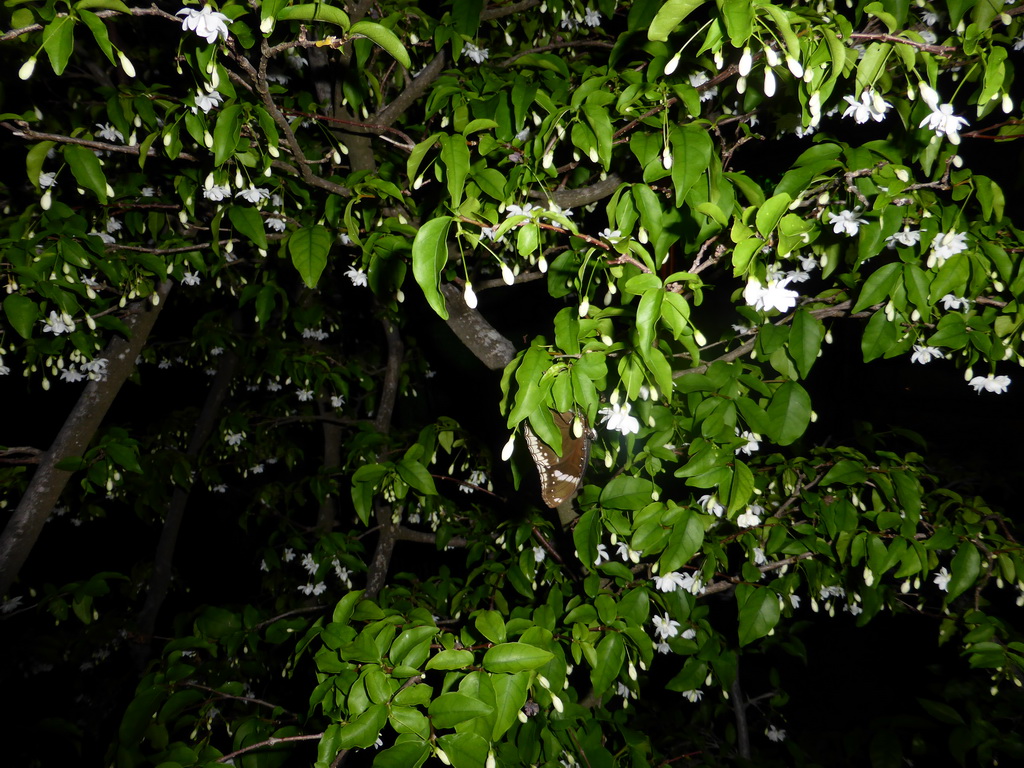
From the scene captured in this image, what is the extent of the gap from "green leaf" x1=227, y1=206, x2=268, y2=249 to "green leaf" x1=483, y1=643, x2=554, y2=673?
1.16m

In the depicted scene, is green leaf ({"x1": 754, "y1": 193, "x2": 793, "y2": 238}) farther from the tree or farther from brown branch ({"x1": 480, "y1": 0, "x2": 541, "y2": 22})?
brown branch ({"x1": 480, "y1": 0, "x2": 541, "y2": 22})

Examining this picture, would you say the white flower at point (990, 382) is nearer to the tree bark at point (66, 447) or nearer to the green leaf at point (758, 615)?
the green leaf at point (758, 615)

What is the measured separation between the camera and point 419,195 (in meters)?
2.10

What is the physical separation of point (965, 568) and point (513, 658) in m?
1.38

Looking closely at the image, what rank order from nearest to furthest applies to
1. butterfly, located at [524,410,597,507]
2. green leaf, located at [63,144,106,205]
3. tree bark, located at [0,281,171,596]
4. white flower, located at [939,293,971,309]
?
butterfly, located at [524,410,597,507]
green leaf, located at [63,144,106,205]
white flower, located at [939,293,971,309]
tree bark, located at [0,281,171,596]

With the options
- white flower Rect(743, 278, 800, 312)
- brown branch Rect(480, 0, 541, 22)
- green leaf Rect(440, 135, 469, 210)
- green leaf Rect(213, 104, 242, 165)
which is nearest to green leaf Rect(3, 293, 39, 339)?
green leaf Rect(213, 104, 242, 165)

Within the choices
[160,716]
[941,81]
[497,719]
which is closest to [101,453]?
[160,716]

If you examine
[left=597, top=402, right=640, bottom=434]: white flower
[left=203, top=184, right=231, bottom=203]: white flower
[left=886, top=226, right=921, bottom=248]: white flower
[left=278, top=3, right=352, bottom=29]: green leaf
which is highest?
[left=278, top=3, right=352, bottom=29]: green leaf

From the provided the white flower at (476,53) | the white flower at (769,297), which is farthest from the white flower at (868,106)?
the white flower at (476,53)

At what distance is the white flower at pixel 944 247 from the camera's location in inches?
57.2

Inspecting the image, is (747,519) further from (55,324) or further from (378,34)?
(55,324)

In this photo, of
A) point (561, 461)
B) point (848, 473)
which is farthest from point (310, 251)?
point (848, 473)

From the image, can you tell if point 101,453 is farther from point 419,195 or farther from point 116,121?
point 419,195

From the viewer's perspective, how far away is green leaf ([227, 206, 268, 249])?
1.65 meters
